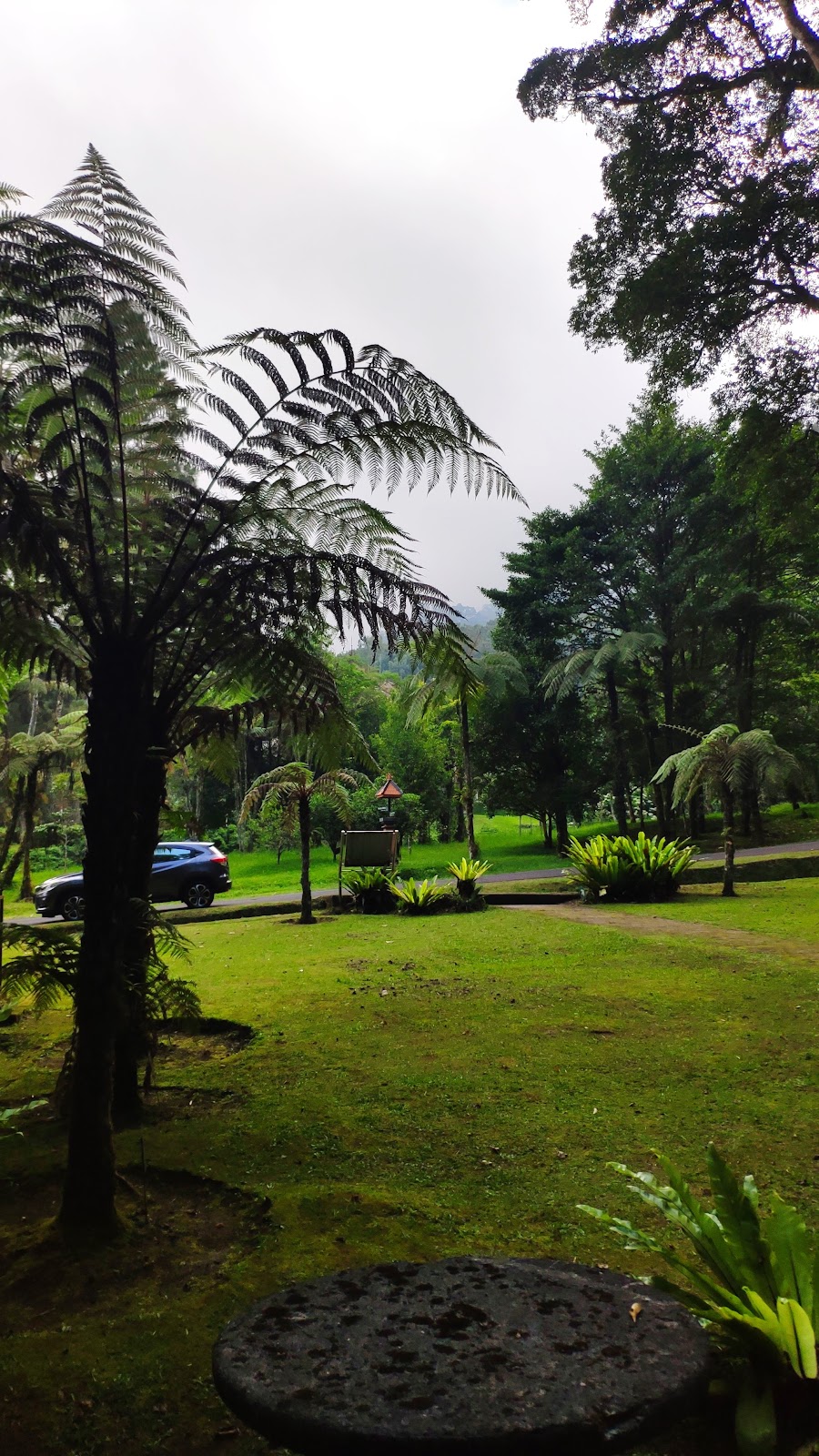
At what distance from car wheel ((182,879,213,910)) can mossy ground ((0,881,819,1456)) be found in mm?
8310

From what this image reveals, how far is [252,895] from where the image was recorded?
55.9 feet

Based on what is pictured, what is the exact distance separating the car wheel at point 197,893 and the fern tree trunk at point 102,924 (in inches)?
479

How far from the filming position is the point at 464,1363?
1425 mm

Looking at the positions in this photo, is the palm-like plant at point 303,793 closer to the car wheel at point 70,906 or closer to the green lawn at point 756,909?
the green lawn at point 756,909

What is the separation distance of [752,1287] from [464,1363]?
0.76 meters

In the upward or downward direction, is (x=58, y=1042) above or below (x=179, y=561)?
below

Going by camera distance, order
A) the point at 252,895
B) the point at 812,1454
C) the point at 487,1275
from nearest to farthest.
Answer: the point at 812,1454 → the point at 487,1275 → the point at 252,895

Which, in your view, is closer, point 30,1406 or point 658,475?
Answer: point 30,1406

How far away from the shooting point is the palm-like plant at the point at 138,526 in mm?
2652

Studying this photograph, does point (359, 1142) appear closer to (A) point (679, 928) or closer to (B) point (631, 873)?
(A) point (679, 928)

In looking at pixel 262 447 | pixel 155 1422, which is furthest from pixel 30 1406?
pixel 262 447

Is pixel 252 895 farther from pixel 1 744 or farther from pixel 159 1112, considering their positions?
pixel 159 1112

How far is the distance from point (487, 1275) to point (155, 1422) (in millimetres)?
755

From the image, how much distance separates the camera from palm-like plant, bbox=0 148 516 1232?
2652 millimetres
